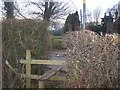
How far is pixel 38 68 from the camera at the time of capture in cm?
340

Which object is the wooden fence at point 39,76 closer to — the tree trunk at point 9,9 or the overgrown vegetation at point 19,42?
the overgrown vegetation at point 19,42

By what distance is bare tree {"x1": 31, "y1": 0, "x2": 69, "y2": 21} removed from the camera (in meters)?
3.30

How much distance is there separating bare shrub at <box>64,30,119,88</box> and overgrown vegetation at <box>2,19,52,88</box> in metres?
0.67

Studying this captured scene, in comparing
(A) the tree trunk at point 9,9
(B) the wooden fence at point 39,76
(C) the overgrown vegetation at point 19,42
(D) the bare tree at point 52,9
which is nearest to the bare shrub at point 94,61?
(B) the wooden fence at point 39,76

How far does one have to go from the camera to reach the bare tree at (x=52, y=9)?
330cm

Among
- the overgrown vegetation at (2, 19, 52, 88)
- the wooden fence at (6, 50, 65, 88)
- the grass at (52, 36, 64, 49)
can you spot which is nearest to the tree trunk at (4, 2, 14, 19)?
the overgrown vegetation at (2, 19, 52, 88)

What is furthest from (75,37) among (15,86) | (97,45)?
(15,86)

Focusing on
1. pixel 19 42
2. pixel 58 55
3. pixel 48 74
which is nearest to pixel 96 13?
pixel 58 55

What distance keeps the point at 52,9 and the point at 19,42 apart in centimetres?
60

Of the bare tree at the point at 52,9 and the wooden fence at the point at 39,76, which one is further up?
the bare tree at the point at 52,9

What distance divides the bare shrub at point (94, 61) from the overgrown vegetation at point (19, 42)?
2.21ft

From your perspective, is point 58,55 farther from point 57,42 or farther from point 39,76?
point 39,76

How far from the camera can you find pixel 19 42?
344 centimetres

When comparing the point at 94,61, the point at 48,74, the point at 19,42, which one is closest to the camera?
the point at 94,61
